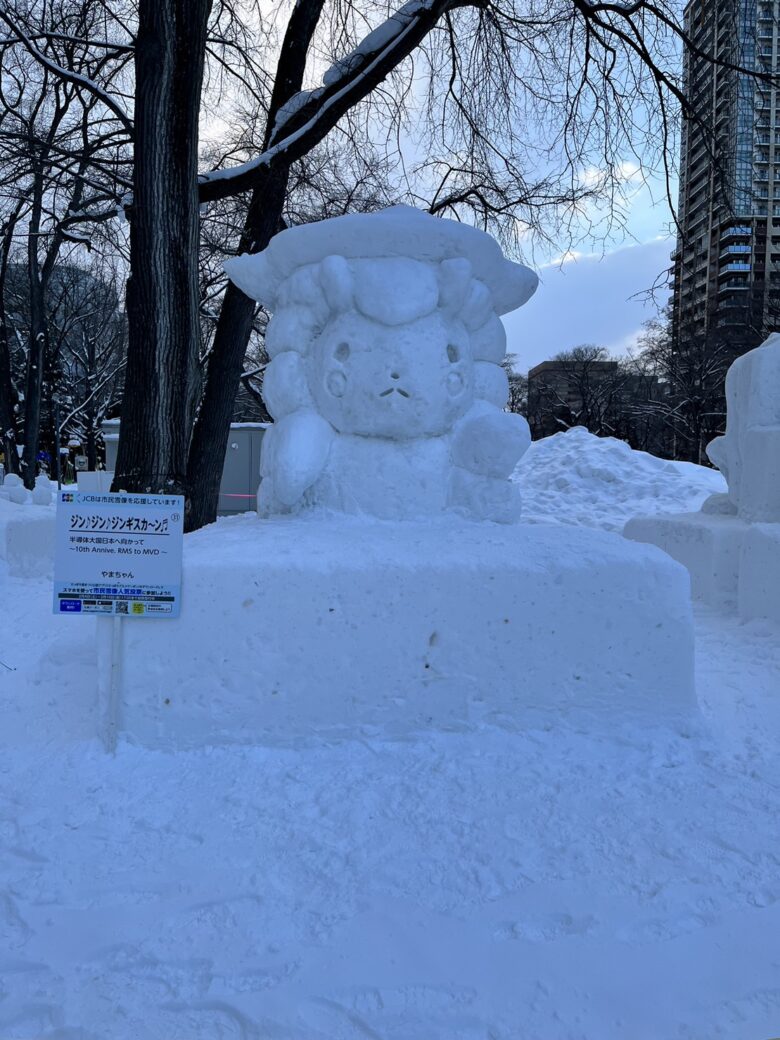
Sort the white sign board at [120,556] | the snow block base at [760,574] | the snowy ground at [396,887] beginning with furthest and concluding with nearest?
the snow block base at [760,574] < the white sign board at [120,556] < the snowy ground at [396,887]

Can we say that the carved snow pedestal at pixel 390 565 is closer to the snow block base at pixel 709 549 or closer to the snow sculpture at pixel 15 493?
the snow block base at pixel 709 549

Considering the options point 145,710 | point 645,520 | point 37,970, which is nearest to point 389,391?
point 145,710

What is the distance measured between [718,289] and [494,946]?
29.2 m

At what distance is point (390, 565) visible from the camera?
3051mm

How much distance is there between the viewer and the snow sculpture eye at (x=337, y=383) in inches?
139

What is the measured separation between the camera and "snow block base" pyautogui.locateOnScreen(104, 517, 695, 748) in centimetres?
296

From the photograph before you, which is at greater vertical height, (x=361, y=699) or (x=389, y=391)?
(x=389, y=391)

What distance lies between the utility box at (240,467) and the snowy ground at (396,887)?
34.0 feet

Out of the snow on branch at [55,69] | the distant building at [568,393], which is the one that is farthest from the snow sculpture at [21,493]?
the distant building at [568,393]

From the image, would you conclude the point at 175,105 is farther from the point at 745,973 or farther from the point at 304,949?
the point at 745,973

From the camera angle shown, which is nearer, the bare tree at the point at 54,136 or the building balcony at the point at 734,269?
the bare tree at the point at 54,136

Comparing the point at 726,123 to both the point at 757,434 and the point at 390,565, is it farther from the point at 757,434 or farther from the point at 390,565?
the point at 390,565

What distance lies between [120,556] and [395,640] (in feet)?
3.86

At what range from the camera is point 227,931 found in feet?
6.48
